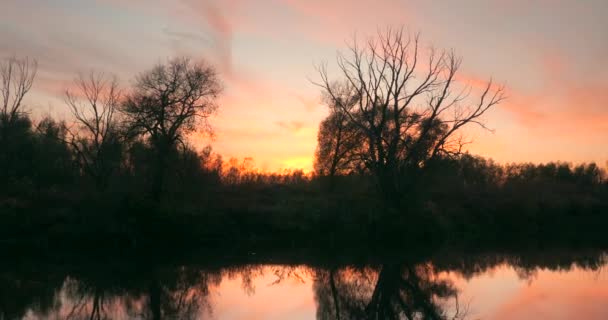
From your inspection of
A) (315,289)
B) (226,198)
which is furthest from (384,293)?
(226,198)

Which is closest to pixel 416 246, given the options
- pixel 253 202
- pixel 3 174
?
pixel 253 202

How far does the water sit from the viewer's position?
1221 centimetres

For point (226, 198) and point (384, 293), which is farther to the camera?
point (226, 198)

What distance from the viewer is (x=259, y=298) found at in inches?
571

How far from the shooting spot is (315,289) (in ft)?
51.8

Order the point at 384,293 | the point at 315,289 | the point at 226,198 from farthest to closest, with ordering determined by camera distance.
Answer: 1. the point at 226,198
2. the point at 315,289
3. the point at 384,293

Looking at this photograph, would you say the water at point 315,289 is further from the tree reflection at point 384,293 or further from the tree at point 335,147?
the tree at point 335,147

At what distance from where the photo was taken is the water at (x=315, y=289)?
40.1ft

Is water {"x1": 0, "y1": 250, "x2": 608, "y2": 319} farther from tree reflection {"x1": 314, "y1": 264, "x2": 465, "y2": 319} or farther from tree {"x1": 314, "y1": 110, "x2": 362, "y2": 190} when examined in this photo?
tree {"x1": 314, "y1": 110, "x2": 362, "y2": 190}

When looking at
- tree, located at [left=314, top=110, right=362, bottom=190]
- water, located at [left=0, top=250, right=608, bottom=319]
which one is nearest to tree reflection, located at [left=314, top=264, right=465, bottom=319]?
water, located at [left=0, top=250, right=608, bottom=319]

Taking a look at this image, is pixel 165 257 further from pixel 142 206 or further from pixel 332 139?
pixel 332 139

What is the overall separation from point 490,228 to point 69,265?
28357mm

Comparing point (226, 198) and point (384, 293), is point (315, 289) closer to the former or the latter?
point (384, 293)

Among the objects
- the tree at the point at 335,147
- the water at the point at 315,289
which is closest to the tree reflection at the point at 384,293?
the water at the point at 315,289
